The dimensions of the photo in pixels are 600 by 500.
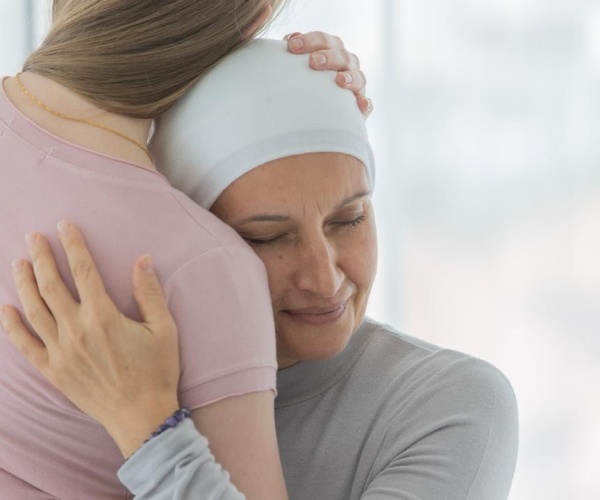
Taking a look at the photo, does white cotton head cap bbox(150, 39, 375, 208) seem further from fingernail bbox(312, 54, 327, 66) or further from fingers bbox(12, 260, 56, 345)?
fingers bbox(12, 260, 56, 345)

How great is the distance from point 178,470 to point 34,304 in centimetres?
27

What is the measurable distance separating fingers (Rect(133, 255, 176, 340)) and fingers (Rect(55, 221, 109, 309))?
46mm

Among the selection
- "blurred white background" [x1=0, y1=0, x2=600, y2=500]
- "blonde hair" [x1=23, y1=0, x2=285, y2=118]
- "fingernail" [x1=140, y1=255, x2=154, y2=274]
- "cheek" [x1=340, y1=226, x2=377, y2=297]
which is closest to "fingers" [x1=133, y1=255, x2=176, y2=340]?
"fingernail" [x1=140, y1=255, x2=154, y2=274]

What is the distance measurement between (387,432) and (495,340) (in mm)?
2081

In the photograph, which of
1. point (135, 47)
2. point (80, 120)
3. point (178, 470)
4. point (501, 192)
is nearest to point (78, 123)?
point (80, 120)

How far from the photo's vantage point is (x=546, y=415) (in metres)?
3.39

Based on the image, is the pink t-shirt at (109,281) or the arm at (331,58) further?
the arm at (331,58)

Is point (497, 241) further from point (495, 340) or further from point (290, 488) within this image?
point (290, 488)

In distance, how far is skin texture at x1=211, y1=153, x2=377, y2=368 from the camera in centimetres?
137

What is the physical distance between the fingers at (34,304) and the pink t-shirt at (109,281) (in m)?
0.03

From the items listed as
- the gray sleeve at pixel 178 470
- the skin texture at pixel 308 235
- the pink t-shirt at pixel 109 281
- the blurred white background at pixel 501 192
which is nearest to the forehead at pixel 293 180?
the skin texture at pixel 308 235

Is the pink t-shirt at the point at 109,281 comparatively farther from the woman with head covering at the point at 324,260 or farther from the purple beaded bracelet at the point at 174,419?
the woman with head covering at the point at 324,260

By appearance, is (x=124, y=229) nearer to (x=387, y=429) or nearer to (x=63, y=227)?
(x=63, y=227)

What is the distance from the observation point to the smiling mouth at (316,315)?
145 cm
